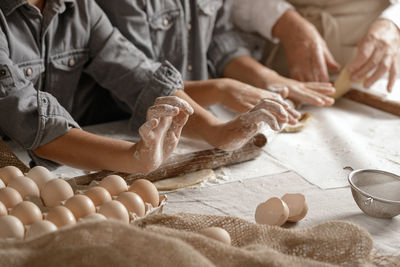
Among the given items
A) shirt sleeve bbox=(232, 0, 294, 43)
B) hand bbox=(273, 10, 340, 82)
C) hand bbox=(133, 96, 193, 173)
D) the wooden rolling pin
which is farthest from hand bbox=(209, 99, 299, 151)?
shirt sleeve bbox=(232, 0, 294, 43)

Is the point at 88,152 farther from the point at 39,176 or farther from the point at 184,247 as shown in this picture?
the point at 184,247

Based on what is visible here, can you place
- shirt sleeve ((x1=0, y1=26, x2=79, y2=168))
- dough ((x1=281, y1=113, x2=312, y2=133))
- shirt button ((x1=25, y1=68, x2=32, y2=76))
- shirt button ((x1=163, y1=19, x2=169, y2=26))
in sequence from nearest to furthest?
1. shirt sleeve ((x1=0, y1=26, x2=79, y2=168))
2. shirt button ((x1=25, y1=68, x2=32, y2=76))
3. dough ((x1=281, y1=113, x2=312, y2=133))
4. shirt button ((x1=163, y1=19, x2=169, y2=26))

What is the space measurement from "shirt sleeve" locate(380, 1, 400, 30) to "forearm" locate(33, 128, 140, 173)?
3.04 feet

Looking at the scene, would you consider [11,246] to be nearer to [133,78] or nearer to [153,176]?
[153,176]

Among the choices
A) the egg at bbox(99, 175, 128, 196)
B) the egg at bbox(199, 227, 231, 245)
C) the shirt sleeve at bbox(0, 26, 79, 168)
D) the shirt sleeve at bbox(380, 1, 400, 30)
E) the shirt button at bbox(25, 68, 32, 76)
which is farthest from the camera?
the shirt sleeve at bbox(380, 1, 400, 30)

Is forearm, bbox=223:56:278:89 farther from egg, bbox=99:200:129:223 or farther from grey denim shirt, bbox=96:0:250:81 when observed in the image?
egg, bbox=99:200:129:223

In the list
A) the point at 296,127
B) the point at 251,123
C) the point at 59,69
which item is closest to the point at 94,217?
the point at 251,123

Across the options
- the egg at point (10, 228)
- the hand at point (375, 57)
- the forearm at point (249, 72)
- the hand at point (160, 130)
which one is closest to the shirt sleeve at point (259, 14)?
the forearm at point (249, 72)

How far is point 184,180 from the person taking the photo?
93 centimetres

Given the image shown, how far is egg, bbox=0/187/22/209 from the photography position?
26.8 inches

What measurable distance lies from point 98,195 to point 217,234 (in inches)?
7.5

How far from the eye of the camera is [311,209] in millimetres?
831

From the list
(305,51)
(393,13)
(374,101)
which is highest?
(393,13)

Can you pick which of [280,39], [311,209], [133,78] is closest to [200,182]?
[311,209]
